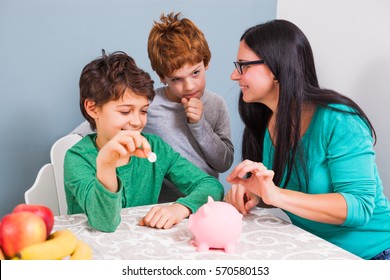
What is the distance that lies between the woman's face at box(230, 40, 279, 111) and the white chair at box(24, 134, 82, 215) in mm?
609

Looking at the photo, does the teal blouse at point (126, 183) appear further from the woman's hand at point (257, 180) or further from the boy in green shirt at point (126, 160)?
the woman's hand at point (257, 180)

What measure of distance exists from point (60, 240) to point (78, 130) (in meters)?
0.96

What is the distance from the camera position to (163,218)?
97 centimetres

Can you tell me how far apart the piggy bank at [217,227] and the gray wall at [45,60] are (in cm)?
96

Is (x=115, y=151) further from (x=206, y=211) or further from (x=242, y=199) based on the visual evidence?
(x=242, y=199)

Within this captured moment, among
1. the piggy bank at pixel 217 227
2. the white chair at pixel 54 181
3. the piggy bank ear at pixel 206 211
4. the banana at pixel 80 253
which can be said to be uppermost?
the banana at pixel 80 253

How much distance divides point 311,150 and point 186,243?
390 millimetres

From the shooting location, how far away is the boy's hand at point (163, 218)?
0.97 meters

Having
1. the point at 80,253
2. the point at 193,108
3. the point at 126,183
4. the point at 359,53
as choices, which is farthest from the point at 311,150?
the point at 359,53

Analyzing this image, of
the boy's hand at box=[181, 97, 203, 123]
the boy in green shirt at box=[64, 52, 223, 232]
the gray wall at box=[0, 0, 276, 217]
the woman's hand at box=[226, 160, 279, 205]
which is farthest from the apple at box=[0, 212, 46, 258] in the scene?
the gray wall at box=[0, 0, 276, 217]

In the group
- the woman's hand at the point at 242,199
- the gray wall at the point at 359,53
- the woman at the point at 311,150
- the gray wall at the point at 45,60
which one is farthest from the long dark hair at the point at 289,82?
the gray wall at the point at 45,60

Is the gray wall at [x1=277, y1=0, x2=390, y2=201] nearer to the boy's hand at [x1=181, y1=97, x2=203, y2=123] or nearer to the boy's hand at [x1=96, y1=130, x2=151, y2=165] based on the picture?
the boy's hand at [x1=181, y1=97, x2=203, y2=123]

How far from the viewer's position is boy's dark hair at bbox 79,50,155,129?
1176mm
